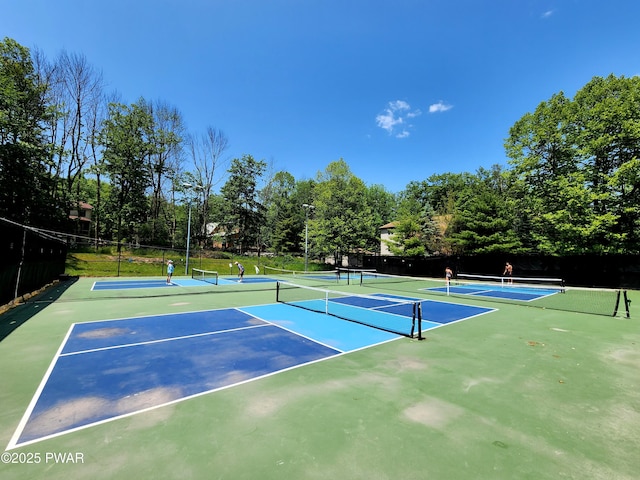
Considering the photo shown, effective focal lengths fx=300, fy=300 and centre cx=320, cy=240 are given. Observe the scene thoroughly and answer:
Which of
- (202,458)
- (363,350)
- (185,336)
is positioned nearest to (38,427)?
(202,458)

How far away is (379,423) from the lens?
4.12 m

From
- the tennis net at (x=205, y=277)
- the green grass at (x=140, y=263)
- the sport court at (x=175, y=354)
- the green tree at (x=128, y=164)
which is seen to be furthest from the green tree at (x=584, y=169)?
the green tree at (x=128, y=164)

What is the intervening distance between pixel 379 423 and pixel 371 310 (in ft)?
28.5

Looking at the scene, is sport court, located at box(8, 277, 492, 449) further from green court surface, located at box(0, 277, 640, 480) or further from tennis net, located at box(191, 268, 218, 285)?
tennis net, located at box(191, 268, 218, 285)

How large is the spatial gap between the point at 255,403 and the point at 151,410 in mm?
1483

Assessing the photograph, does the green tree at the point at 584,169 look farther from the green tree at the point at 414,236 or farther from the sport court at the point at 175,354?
the sport court at the point at 175,354

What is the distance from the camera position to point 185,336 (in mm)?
8375

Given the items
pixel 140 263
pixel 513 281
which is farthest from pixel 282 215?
pixel 513 281

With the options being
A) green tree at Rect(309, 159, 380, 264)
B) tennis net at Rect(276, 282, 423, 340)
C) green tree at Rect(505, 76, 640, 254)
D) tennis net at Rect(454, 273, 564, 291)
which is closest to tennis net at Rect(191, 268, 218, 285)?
tennis net at Rect(276, 282, 423, 340)

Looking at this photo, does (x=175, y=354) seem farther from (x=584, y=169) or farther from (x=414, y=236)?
(x=584, y=169)

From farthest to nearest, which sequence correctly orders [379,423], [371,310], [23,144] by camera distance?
[23,144] < [371,310] < [379,423]

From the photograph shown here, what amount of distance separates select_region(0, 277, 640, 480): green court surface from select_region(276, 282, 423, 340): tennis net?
1.68 meters

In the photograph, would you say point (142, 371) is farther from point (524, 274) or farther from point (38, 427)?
point (524, 274)

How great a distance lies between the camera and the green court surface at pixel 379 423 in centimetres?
323
